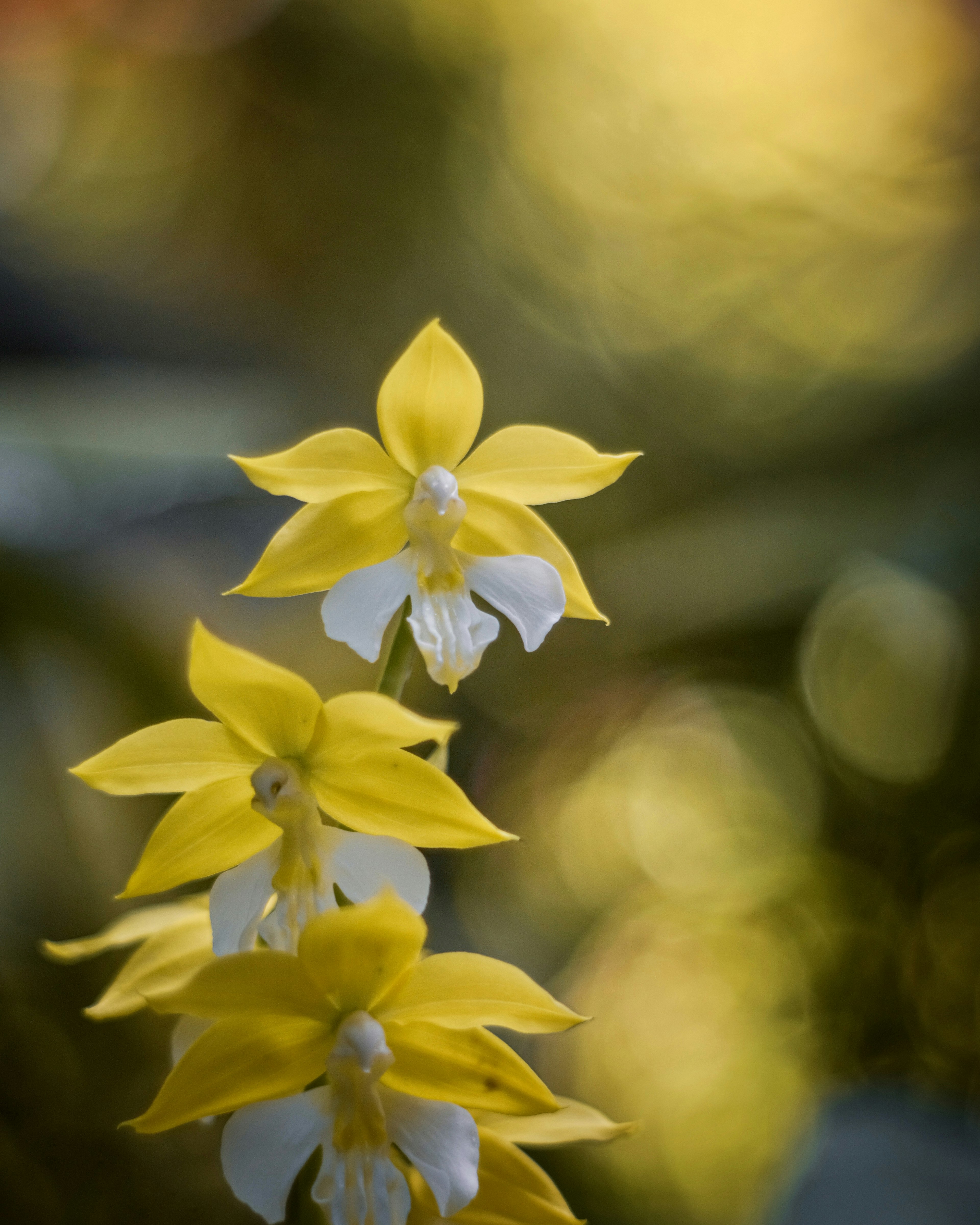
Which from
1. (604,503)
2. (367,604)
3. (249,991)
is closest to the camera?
(249,991)

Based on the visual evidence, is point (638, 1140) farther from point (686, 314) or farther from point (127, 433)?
point (686, 314)

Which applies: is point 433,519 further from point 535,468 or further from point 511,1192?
point 511,1192

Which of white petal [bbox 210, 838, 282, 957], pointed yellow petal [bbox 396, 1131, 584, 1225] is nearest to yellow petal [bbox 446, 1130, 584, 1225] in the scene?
pointed yellow petal [bbox 396, 1131, 584, 1225]

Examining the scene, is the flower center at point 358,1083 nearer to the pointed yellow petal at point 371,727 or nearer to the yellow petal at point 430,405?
the pointed yellow petal at point 371,727

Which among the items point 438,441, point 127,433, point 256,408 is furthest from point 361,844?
point 256,408

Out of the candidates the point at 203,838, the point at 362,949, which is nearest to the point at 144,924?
the point at 203,838

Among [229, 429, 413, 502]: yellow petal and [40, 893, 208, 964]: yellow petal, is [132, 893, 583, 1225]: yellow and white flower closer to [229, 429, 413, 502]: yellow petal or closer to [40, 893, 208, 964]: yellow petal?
[40, 893, 208, 964]: yellow petal
